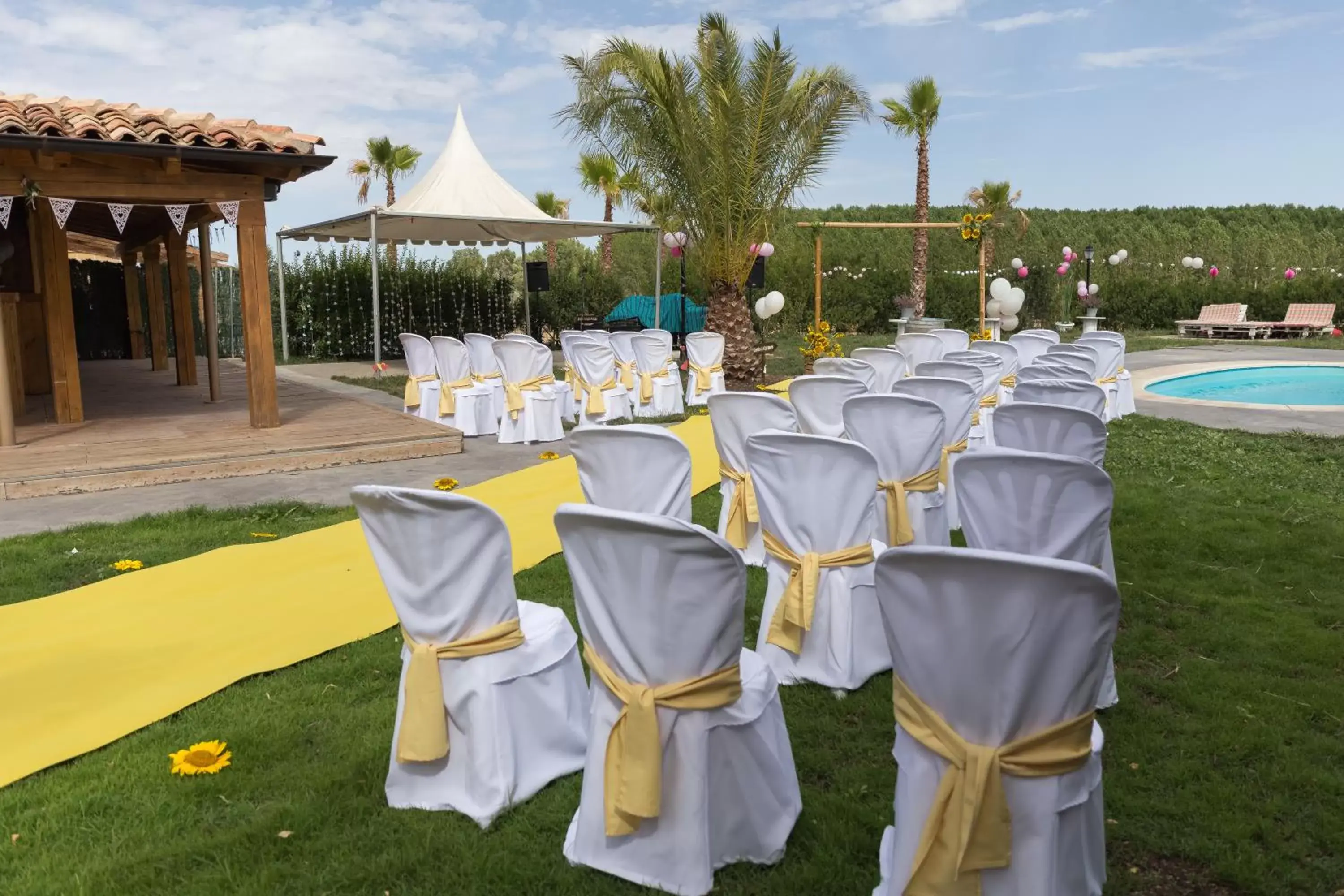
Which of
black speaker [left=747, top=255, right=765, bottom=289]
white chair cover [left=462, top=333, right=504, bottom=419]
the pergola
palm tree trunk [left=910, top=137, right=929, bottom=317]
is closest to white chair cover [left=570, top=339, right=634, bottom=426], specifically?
white chair cover [left=462, top=333, right=504, bottom=419]

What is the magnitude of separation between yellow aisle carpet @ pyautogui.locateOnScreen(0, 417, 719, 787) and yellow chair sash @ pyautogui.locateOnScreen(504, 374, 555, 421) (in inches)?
131

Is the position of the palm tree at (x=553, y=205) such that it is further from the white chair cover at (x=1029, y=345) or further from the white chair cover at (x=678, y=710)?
the white chair cover at (x=678, y=710)

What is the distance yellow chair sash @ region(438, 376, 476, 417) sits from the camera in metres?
9.70

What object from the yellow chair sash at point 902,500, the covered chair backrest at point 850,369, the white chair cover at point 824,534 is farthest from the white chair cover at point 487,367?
the white chair cover at point 824,534

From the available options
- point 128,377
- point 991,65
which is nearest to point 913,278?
point 991,65

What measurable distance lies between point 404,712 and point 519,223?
12.7 meters

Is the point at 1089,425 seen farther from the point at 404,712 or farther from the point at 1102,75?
the point at 1102,75

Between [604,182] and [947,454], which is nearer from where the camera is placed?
[947,454]

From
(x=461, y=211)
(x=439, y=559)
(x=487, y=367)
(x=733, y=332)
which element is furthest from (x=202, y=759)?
(x=461, y=211)

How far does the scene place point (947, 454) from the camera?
5469 millimetres

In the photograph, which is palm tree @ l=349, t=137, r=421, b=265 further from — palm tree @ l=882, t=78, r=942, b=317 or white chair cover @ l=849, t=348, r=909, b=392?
white chair cover @ l=849, t=348, r=909, b=392

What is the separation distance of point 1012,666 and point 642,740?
2.94 feet

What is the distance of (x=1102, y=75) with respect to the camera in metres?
20.3

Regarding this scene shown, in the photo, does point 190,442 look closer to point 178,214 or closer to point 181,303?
point 178,214
